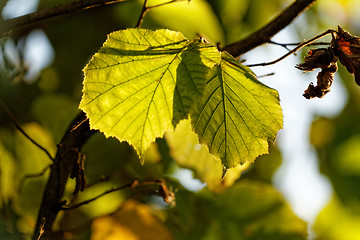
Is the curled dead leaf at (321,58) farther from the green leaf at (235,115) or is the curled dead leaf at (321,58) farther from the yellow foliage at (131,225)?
the yellow foliage at (131,225)

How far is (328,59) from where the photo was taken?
81 centimetres

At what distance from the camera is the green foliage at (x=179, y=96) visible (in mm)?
805

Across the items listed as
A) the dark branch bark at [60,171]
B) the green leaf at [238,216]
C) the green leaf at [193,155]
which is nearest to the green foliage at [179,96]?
the dark branch bark at [60,171]

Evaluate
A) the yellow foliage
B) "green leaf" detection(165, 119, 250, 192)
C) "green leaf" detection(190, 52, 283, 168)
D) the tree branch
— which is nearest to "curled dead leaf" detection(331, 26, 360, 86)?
"green leaf" detection(190, 52, 283, 168)

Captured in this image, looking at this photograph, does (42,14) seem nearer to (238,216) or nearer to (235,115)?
(235,115)

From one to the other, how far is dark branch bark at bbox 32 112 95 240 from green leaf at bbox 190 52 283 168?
0.26 metres

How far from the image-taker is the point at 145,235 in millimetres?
1580

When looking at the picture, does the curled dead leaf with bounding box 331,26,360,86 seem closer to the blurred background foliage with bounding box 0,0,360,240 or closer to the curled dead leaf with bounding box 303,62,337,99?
the curled dead leaf with bounding box 303,62,337,99

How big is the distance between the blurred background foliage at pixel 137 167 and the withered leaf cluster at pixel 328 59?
493 mm

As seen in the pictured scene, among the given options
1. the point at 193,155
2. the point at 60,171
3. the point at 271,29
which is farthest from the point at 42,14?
the point at 193,155

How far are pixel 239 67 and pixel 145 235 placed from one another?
941 millimetres

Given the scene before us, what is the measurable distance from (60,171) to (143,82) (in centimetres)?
28

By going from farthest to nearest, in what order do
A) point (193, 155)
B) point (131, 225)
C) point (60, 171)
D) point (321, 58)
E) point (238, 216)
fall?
1. point (238, 216)
2. point (131, 225)
3. point (193, 155)
4. point (60, 171)
5. point (321, 58)

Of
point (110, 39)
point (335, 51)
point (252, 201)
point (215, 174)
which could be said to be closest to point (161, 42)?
point (110, 39)
